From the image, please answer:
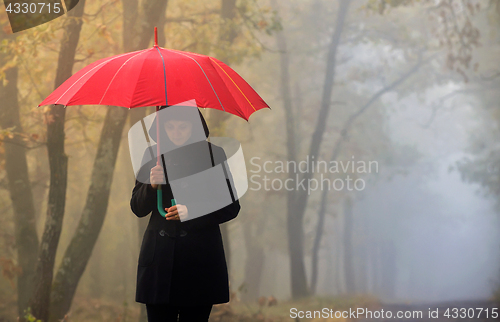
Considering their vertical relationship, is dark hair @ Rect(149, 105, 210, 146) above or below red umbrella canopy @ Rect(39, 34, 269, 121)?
below

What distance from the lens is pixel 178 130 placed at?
1.70m

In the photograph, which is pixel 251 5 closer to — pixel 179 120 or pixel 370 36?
pixel 370 36

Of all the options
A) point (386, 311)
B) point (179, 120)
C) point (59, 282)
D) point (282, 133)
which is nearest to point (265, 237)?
point (282, 133)

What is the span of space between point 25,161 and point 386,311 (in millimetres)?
3421

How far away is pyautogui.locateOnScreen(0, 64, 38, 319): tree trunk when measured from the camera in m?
3.52

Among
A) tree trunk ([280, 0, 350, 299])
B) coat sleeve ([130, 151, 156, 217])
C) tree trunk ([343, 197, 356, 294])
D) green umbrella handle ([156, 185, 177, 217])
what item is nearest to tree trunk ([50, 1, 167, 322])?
tree trunk ([280, 0, 350, 299])

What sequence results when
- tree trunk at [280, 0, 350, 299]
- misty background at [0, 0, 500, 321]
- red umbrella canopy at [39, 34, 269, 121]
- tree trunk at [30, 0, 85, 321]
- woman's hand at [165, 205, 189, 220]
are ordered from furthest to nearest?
tree trunk at [280, 0, 350, 299] → misty background at [0, 0, 500, 321] → tree trunk at [30, 0, 85, 321] → woman's hand at [165, 205, 189, 220] → red umbrella canopy at [39, 34, 269, 121]

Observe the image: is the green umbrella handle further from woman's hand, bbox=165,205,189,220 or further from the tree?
the tree

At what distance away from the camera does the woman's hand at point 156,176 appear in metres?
1.66

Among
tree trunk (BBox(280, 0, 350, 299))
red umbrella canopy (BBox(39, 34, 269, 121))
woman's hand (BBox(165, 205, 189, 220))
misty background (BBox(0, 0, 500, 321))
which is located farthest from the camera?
tree trunk (BBox(280, 0, 350, 299))

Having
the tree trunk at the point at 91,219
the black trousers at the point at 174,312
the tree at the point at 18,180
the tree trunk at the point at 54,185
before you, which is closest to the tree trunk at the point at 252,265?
the tree trunk at the point at 91,219

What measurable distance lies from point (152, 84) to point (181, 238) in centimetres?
63

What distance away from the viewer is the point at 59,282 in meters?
3.43

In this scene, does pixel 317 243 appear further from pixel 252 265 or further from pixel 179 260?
pixel 179 260
